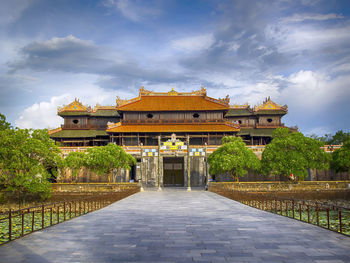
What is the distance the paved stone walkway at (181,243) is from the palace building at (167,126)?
31.0 metres

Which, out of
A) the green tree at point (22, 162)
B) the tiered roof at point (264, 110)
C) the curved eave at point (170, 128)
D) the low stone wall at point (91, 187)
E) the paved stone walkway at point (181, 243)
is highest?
the tiered roof at point (264, 110)

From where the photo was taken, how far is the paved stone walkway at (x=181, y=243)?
25.5ft

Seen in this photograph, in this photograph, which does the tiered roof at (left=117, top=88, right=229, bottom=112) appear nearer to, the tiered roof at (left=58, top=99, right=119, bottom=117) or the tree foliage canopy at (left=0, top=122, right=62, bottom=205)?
the tiered roof at (left=58, top=99, right=119, bottom=117)

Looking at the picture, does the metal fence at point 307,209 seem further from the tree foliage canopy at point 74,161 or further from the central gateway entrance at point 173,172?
the central gateway entrance at point 173,172

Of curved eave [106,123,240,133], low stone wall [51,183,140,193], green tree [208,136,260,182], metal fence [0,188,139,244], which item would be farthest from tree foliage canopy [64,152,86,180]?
green tree [208,136,260,182]

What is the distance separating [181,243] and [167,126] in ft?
142

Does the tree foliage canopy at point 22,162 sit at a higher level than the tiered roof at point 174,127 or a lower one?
lower

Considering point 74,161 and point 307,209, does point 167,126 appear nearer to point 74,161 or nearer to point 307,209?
point 74,161

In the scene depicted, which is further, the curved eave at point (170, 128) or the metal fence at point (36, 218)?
the curved eave at point (170, 128)

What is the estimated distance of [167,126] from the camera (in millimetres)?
52406

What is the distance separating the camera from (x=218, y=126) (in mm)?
51844

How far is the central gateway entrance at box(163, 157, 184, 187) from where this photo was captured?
5031 cm

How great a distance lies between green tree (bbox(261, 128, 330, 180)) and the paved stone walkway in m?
24.3

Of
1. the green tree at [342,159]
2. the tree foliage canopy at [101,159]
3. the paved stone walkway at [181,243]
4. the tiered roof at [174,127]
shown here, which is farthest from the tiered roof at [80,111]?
the paved stone walkway at [181,243]
